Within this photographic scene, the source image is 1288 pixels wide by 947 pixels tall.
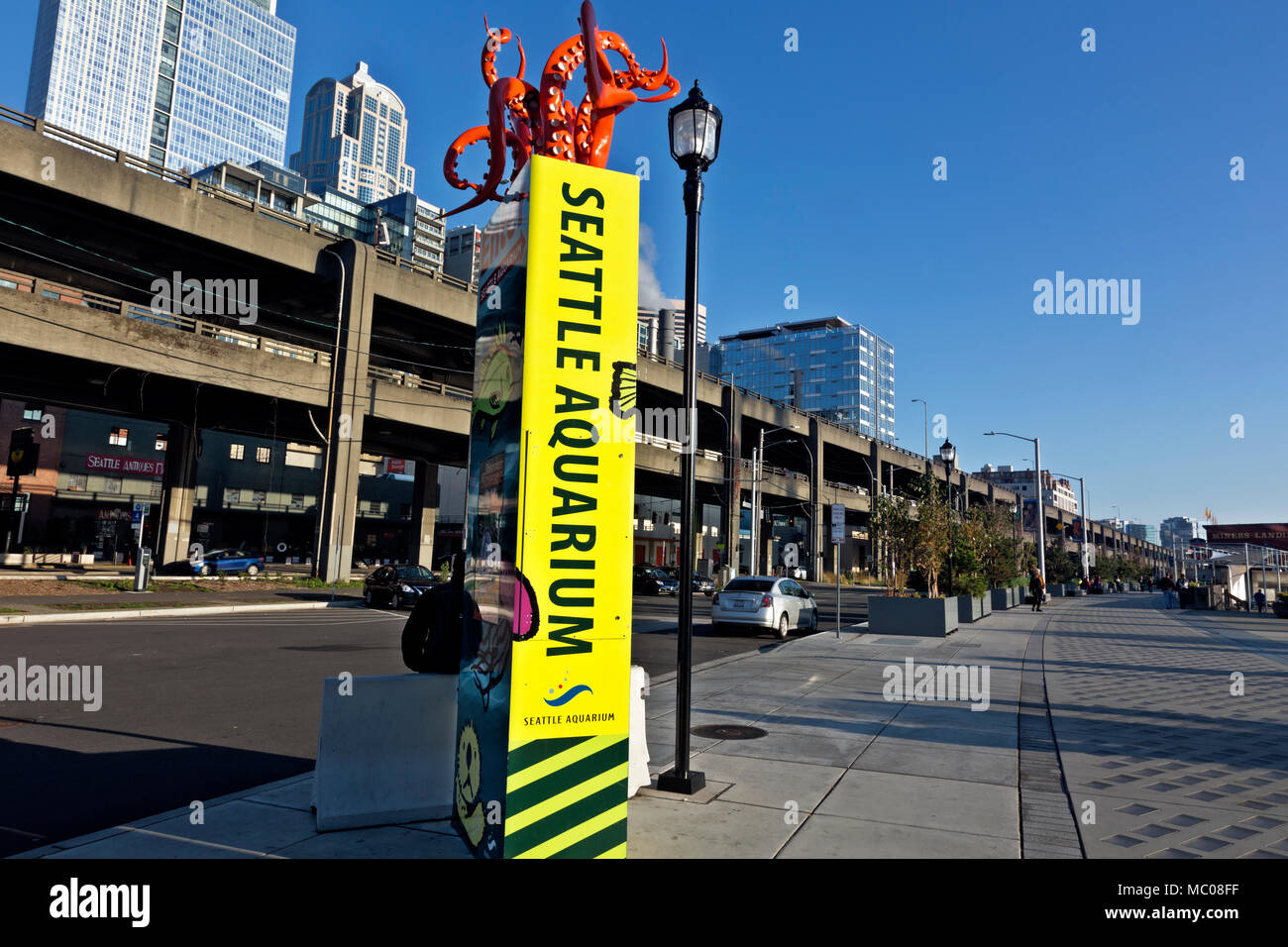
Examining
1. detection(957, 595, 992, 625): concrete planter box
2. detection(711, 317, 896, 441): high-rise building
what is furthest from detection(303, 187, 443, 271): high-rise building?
detection(957, 595, 992, 625): concrete planter box

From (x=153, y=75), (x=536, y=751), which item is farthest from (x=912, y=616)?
(x=153, y=75)

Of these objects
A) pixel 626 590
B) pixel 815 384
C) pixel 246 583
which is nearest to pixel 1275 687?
pixel 626 590

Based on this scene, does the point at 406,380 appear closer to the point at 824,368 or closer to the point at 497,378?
the point at 497,378

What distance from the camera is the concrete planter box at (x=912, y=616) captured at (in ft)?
65.3

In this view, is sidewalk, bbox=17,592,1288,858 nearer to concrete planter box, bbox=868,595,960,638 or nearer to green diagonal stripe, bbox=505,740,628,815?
green diagonal stripe, bbox=505,740,628,815

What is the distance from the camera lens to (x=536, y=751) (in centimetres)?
415

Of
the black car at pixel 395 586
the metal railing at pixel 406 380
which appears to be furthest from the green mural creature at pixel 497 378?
the metal railing at pixel 406 380

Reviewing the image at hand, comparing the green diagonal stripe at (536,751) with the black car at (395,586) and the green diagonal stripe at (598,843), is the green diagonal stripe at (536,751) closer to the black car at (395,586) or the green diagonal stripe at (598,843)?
the green diagonal stripe at (598,843)

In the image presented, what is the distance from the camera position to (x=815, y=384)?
145 meters

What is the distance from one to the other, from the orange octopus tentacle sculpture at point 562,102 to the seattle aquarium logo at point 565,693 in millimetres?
3232

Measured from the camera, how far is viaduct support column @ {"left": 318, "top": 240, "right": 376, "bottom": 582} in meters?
33.1

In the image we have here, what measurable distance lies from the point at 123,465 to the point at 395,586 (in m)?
37.8

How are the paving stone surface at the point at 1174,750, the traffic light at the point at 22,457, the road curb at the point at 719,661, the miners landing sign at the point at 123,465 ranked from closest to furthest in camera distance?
1. the paving stone surface at the point at 1174,750
2. the road curb at the point at 719,661
3. the traffic light at the point at 22,457
4. the miners landing sign at the point at 123,465
